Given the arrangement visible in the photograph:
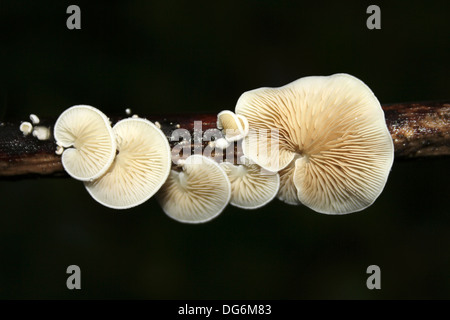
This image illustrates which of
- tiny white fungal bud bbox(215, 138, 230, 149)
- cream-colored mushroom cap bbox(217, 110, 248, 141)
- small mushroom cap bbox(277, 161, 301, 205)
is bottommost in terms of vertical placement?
small mushroom cap bbox(277, 161, 301, 205)

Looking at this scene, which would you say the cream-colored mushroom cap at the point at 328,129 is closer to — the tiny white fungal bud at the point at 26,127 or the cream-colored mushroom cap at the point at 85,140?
the cream-colored mushroom cap at the point at 85,140

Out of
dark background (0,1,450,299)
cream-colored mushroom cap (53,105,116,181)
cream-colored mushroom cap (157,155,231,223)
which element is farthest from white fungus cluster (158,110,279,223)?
dark background (0,1,450,299)

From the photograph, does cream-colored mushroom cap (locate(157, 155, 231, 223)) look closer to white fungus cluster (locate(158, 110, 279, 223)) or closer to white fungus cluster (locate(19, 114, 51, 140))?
white fungus cluster (locate(158, 110, 279, 223))

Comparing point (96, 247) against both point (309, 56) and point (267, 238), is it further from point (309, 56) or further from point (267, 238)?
point (309, 56)

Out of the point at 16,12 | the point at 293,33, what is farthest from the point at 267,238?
the point at 16,12

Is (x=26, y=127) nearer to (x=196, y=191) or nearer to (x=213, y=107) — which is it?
(x=196, y=191)

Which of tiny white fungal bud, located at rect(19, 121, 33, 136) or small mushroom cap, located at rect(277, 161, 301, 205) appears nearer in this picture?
tiny white fungal bud, located at rect(19, 121, 33, 136)

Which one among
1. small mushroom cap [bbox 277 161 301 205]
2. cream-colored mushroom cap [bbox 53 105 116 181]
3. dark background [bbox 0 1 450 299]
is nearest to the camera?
cream-colored mushroom cap [bbox 53 105 116 181]
